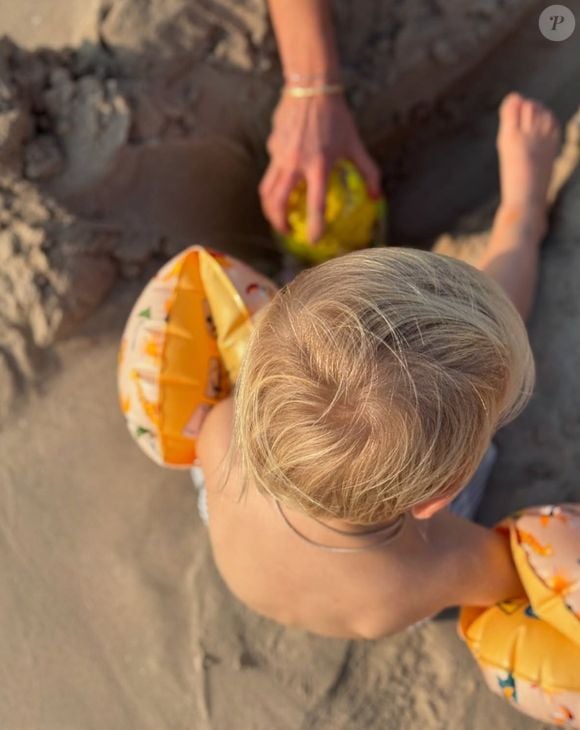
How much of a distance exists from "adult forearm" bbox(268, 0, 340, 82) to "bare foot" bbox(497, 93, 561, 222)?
0.41m

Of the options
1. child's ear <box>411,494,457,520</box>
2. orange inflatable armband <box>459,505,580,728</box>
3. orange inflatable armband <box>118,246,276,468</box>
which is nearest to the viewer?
child's ear <box>411,494,457,520</box>

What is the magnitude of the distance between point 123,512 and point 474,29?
54.2 inches

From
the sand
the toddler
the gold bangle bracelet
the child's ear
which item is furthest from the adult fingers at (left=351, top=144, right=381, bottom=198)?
the child's ear

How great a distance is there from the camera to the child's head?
71 centimetres

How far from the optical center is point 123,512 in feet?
4.68

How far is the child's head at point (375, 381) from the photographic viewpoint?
711mm

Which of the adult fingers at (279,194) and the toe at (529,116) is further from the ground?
the toe at (529,116)

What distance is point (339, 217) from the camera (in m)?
1.51

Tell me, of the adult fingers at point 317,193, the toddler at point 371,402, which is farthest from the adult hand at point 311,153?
the toddler at point 371,402

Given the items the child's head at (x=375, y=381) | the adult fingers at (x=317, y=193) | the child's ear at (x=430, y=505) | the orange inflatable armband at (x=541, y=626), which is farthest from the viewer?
the adult fingers at (x=317, y=193)

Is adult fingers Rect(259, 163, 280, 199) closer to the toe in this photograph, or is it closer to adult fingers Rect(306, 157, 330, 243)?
adult fingers Rect(306, 157, 330, 243)

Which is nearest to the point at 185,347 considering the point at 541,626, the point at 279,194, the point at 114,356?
the point at 114,356

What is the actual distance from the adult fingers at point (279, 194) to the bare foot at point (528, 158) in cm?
46

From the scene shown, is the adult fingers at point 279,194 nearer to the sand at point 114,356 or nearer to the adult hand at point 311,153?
the adult hand at point 311,153
